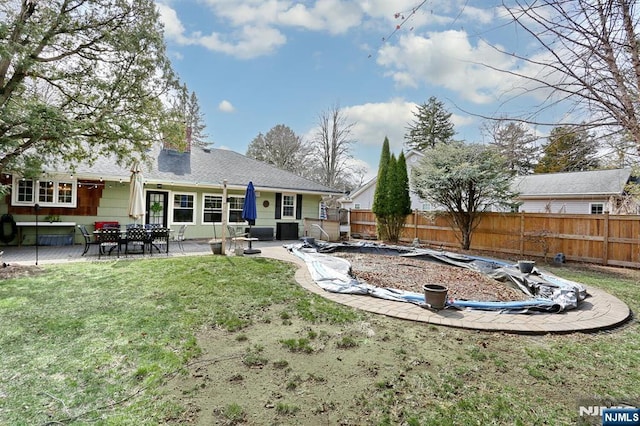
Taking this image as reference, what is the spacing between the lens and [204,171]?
Answer: 43.4 feet

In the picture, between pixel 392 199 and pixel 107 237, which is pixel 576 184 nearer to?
pixel 392 199

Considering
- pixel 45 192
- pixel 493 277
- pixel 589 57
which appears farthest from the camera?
pixel 45 192

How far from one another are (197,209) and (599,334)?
12.4 metres

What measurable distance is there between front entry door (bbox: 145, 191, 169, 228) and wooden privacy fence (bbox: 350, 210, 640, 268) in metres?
10.6

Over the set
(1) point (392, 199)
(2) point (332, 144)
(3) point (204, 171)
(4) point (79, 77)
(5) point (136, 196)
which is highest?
(2) point (332, 144)

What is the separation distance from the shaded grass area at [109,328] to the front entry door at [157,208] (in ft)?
16.5

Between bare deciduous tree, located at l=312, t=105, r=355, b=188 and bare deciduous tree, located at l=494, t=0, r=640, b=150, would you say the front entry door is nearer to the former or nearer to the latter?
bare deciduous tree, located at l=494, t=0, r=640, b=150

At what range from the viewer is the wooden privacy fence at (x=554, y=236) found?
858 centimetres

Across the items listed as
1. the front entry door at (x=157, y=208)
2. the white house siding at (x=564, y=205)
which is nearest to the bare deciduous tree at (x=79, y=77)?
the front entry door at (x=157, y=208)

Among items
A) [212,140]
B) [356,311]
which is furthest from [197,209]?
[212,140]

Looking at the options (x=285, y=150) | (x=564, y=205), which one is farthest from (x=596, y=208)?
(x=285, y=150)

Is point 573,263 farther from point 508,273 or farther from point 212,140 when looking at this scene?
point 212,140

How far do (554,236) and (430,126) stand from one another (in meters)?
23.9

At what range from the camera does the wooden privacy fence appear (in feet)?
28.1
